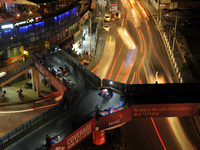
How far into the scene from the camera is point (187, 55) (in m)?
66.4

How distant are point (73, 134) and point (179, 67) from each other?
34191mm

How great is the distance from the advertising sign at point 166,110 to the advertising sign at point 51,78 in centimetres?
948

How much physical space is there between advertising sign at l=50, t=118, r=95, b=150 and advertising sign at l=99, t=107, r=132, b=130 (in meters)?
1.22

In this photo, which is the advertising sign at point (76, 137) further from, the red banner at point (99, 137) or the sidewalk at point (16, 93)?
the sidewalk at point (16, 93)

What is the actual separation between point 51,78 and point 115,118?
41.1 feet

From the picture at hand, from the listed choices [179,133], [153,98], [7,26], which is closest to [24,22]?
[7,26]

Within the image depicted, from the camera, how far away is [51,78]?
4278 cm

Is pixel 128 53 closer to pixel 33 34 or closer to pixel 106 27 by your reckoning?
pixel 106 27

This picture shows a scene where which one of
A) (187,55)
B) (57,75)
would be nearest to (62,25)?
(57,75)

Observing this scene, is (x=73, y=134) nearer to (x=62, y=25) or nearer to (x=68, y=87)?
(x=68, y=87)

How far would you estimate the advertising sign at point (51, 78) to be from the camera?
131 feet

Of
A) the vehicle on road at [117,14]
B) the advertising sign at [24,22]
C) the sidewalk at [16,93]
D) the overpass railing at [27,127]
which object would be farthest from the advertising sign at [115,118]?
the vehicle on road at [117,14]

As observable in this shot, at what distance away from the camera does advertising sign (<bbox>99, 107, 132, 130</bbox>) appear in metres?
33.5

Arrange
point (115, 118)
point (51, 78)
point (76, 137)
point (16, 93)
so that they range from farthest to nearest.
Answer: point (16, 93) → point (51, 78) → point (115, 118) → point (76, 137)
